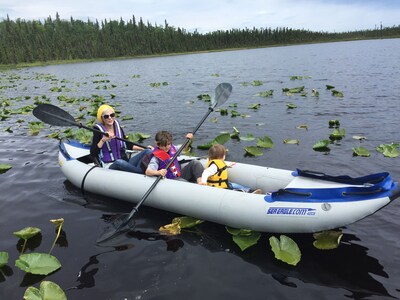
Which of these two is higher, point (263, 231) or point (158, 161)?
point (158, 161)

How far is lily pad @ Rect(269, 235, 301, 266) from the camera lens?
4324mm

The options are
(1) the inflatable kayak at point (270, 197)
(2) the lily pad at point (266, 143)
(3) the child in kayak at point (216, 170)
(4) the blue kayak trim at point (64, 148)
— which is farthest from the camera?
(2) the lily pad at point (266, 143)

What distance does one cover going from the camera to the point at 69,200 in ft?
22.5

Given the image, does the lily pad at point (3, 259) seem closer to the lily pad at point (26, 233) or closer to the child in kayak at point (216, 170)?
the lily pad at point (26, 233)

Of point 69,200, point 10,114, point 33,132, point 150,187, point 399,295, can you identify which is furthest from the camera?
point 10,114

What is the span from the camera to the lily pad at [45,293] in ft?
12.3

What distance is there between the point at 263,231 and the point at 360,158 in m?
4.35

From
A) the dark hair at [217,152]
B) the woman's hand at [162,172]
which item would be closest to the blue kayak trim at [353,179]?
the dark hair at [217,152]

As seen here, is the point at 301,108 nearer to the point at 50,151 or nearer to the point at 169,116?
the point at 169,116

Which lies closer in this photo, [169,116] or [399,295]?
[399,295]

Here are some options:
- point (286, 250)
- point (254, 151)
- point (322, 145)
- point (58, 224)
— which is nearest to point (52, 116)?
point (58, 224)

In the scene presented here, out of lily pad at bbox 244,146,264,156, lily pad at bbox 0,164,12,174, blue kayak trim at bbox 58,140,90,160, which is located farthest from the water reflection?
lily pad at bbox 0,164,12,174

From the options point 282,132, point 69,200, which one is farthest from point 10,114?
point 282,132

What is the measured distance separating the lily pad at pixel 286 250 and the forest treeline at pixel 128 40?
2871 inches
